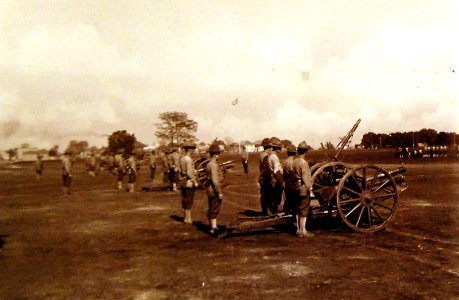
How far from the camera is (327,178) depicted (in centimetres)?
813

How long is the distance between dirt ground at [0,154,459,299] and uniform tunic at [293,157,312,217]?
568 millimetres

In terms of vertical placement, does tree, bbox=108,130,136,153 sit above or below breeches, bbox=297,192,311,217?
above

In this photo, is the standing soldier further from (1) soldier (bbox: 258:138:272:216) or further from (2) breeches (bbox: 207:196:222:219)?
(1) soldier (bbox: 258:138:272:216)

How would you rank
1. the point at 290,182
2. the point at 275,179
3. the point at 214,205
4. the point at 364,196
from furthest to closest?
the point at 275,179, the point at 214,205, the point at 364,196, the point at 290,182

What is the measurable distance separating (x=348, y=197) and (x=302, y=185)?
1272mm

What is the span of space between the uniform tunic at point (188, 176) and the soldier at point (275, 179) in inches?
72.7

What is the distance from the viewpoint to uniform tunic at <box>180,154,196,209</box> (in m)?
9.05

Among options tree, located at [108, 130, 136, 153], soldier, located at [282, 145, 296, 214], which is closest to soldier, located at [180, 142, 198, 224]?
soldier, located at [282, 145, 296, 214]

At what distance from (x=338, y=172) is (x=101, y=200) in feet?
30.2

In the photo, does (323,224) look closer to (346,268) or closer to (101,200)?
(346,268)

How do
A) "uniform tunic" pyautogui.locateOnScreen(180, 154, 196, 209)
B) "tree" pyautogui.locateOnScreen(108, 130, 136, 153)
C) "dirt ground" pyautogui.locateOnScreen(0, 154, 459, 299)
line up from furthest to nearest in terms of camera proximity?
"tree" pyautogui.locateOnScreen(108, 130, 136, 153), "uniform tunic" pyautogui.locateOnScreen(180, 154, 196, 209), "dirt ground" pyautogui.locateOnScreen(0, 154, 459, 299)

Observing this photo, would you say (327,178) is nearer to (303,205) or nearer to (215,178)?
(303,205)

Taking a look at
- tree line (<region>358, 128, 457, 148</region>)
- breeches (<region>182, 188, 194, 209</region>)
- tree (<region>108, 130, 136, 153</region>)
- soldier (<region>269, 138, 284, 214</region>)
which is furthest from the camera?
tree line (<region>358, 128, 457, 148</region>)

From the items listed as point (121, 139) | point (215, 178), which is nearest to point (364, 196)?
point (215, 178)
